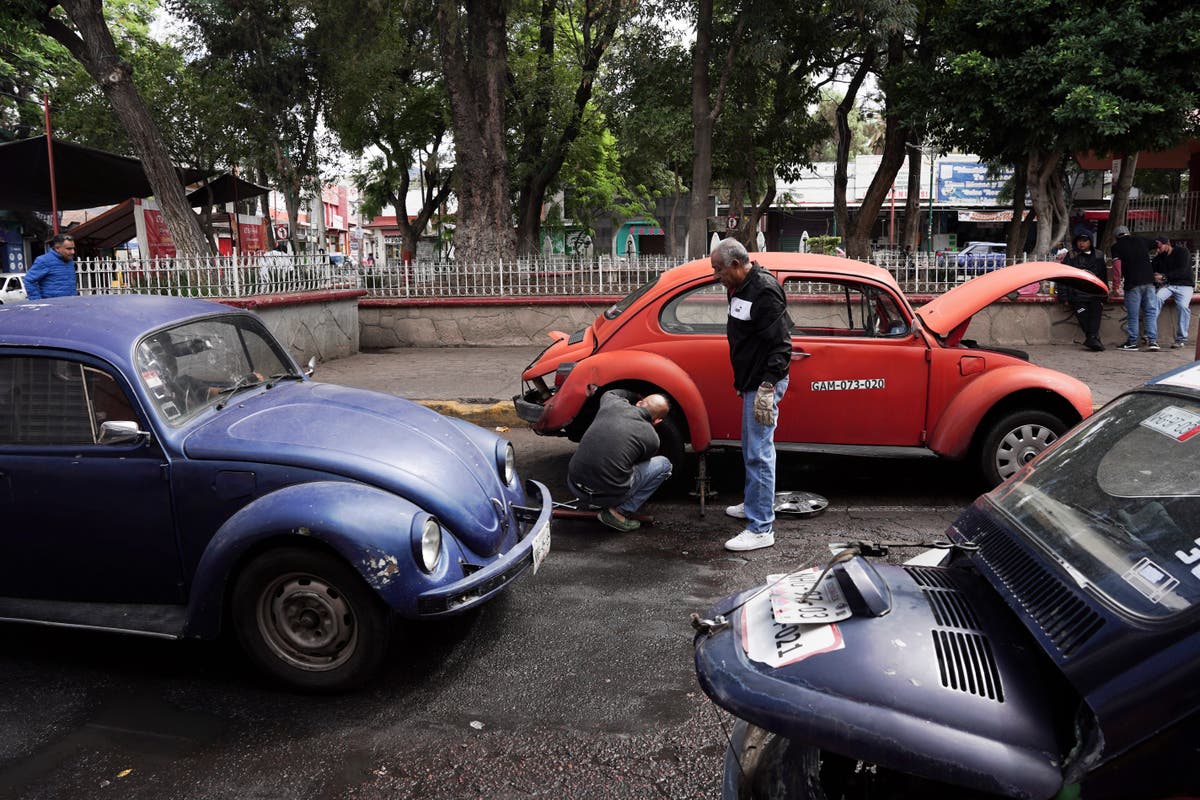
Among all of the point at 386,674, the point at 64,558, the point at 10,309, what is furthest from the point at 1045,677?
the point at 10,309

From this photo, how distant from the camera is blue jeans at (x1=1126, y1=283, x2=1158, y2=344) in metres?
12.1

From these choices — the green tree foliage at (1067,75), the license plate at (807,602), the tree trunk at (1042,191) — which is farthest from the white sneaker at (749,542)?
the tree trunk at (1042,191)

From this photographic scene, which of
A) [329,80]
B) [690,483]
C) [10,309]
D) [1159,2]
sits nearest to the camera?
[10,309]

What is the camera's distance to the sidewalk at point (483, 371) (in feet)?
28.9

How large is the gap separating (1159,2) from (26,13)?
16.2m

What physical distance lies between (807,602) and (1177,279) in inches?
507

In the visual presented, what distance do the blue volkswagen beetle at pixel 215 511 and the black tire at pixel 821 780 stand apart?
5.40 ft

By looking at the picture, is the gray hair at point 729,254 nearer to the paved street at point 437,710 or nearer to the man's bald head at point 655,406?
the man's bald head at point 655,406

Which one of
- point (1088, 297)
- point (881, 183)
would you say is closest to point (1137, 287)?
point (1088, 297)

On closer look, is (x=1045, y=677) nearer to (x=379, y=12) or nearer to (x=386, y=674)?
(x=386, y=674)

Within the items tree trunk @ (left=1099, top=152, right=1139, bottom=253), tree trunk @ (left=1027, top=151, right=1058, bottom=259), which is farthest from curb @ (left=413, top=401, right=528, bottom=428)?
tree trunk @ (left=1099, top=152, right=1139, bottom=253)

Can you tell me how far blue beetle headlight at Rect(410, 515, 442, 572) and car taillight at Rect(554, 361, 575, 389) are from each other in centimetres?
298

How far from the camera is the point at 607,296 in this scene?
43.3 feet

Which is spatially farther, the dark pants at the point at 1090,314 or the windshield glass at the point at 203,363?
the dark pants at the point at 1090,314
